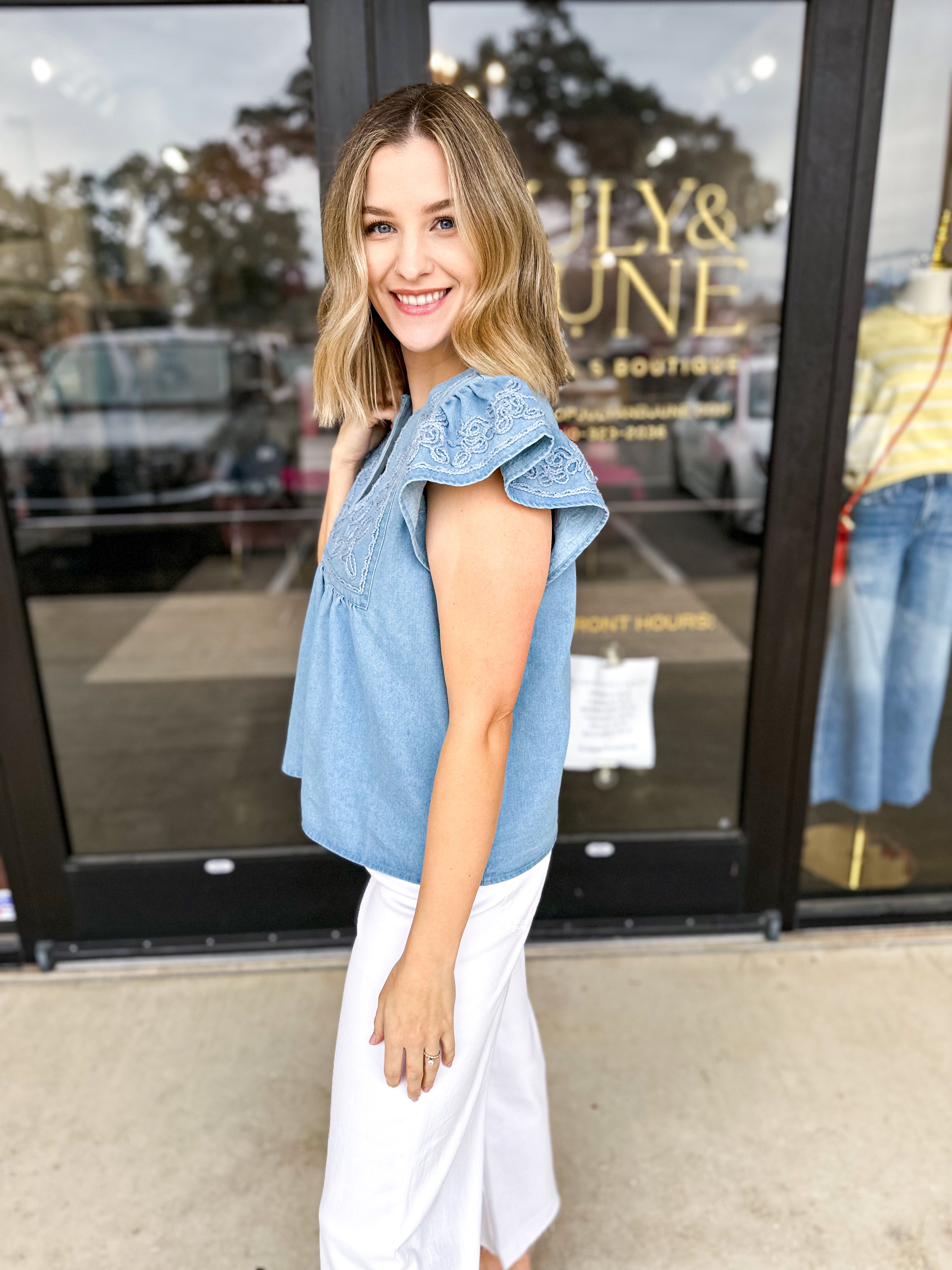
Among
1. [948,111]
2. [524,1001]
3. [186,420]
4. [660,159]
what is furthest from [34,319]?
[524,1001]

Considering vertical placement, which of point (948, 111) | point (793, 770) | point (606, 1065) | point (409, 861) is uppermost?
point (948, 111)

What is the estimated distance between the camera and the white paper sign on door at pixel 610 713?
2.41m

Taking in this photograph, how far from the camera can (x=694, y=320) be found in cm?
274

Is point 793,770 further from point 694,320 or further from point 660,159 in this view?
point 660,159

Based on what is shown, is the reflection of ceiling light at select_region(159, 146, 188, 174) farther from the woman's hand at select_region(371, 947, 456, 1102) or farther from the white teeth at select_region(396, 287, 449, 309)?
the woman's hand at select_region(371, 947, 456, 1102)

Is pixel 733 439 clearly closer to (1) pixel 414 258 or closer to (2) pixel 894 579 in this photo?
(2) pixel 894 579

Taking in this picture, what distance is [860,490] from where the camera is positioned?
2.26m

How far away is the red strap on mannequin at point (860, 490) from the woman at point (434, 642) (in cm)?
133

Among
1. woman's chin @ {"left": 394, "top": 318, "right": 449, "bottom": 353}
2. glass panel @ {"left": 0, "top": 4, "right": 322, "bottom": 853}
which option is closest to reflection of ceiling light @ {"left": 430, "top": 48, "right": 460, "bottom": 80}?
glass panel @ {"left": 0, "top": 4, "right": 322, "bottom": 853}

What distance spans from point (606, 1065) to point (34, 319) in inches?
248

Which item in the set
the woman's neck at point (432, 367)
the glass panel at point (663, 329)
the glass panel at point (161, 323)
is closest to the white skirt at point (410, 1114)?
the woman's neck at point (432, 367)

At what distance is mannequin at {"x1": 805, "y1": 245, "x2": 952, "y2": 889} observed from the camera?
85.1 inches

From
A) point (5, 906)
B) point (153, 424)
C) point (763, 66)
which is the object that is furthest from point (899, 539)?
point (153, 424)

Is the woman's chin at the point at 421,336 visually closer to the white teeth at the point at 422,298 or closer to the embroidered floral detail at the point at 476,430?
the white teeth at the point at 422,298
